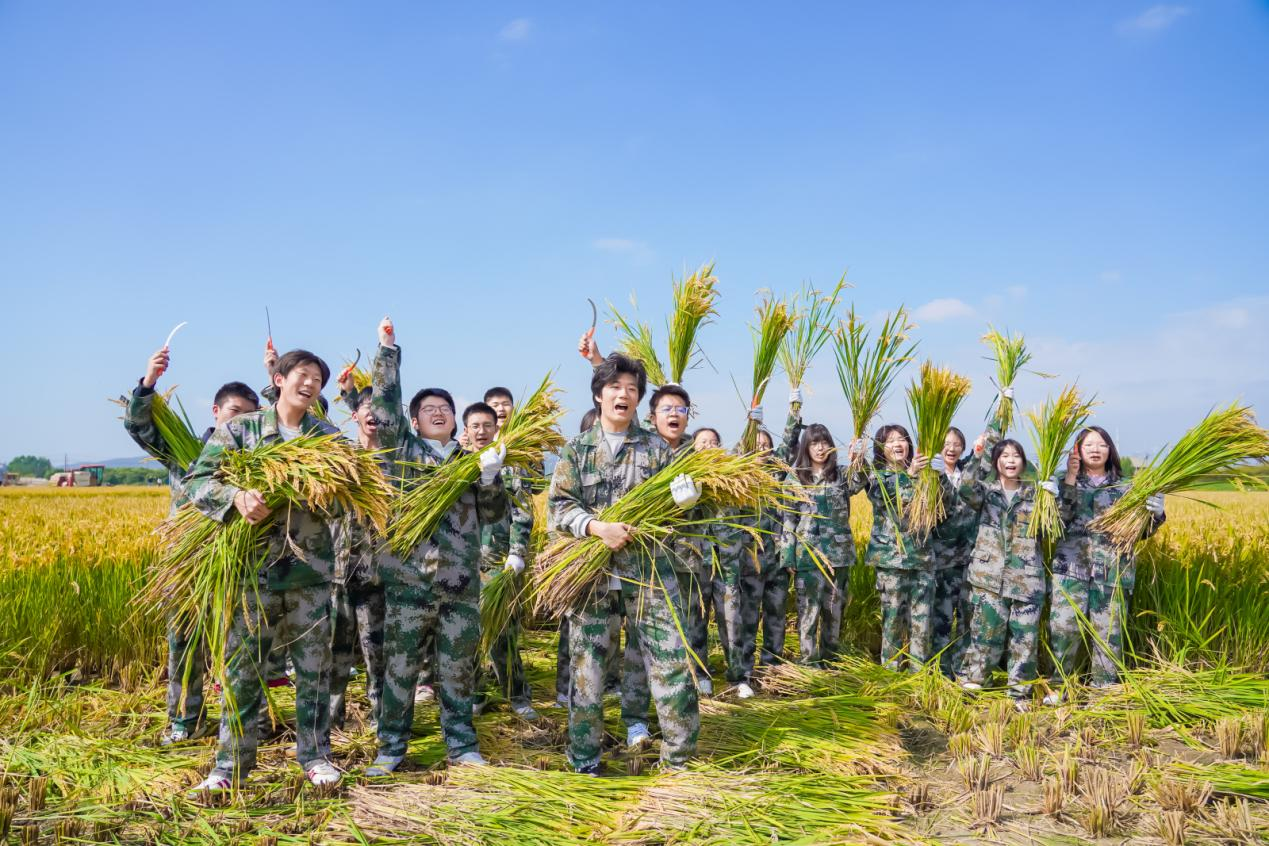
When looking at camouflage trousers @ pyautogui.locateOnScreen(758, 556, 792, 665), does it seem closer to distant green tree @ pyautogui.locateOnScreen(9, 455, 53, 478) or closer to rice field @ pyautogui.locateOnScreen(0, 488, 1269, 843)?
rice field @ pyautogui.locateOnScreen(0, 488, 1269, 843)

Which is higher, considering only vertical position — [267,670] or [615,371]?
[615,371]

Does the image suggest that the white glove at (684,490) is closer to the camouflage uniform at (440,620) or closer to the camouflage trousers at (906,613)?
the camouflage uniform at (440,620)

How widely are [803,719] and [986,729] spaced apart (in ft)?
3.21

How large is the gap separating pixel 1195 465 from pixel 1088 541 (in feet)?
2.72

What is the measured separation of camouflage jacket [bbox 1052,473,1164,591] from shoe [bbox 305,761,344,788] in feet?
15.9

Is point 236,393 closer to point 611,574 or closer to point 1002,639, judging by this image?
point 611,574

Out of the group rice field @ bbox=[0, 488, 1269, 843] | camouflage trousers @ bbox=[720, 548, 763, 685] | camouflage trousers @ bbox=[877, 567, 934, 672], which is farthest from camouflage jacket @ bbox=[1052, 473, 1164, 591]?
camouflage trousers @ bbox=[720, 548, 763, 685]

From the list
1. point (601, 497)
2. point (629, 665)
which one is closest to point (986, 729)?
point (629, 665)

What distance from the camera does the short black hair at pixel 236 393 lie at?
5.07 metres

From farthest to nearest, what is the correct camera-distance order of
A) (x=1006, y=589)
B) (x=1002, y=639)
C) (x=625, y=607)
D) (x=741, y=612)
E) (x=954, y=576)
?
(x=954, y=576)
(x=741, y=612)
(x=1002, y=639)
(x=1006, y=589)
(x=625, y=607)

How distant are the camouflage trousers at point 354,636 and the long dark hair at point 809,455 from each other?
3348 millimetres

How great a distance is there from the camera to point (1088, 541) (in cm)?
577

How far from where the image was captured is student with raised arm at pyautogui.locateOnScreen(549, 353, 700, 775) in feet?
13.2

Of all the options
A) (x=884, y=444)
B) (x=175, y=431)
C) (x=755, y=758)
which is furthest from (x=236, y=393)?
(x=884, y=444)
